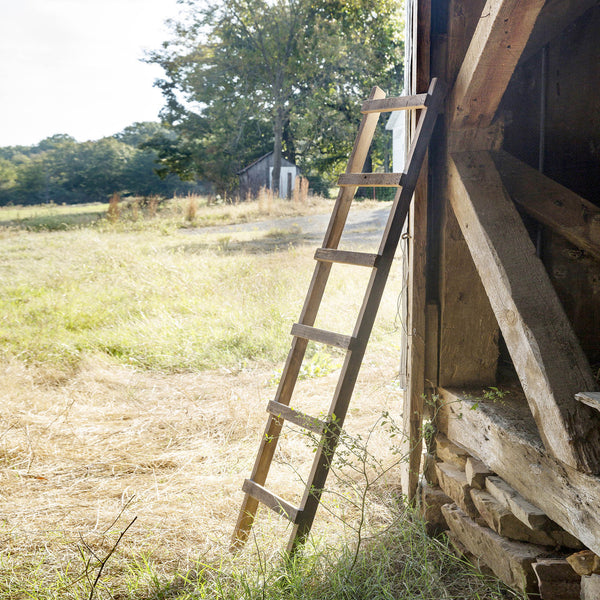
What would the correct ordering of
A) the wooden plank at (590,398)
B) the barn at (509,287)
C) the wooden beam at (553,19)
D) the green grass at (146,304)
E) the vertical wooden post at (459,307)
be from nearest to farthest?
the wooden plank at (590,398), the barn at (509,287), the wooden beam at (553,19), the vertical wooden post at (459,307), the green grass at (146,304)

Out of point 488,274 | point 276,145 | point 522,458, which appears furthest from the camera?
point 276,145

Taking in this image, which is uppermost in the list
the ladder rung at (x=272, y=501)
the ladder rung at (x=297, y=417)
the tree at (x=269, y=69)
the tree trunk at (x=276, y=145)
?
the tree at (x=269, y=69)

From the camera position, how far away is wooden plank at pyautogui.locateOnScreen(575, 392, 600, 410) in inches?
61.4

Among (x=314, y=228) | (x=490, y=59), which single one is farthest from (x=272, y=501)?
(x=314, y=228)

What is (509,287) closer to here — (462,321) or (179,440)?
(462,321)

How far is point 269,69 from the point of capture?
24531 mm

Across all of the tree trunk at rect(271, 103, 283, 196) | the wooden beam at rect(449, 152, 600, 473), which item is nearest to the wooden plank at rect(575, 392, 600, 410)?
the wooden beam at rect(449, 152, 600, 473)

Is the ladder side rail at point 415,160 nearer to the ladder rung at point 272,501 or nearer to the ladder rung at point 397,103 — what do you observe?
the ladder rung at point 397,103

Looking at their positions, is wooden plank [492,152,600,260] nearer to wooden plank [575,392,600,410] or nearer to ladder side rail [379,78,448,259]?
ladder side rail [379,78,448,259]

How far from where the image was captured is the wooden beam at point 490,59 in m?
2.05

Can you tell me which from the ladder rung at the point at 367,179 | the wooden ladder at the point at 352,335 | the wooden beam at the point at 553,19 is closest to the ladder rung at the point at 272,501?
the wooden ladder at the point at 352,335

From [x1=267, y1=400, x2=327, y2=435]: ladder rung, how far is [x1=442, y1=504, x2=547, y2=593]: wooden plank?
735 millimetres

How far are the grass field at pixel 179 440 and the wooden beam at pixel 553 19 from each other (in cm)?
196

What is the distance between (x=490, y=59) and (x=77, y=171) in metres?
27.5
